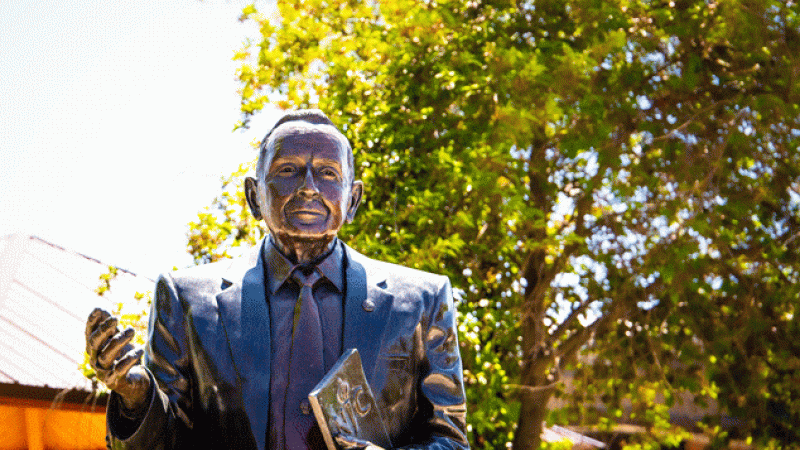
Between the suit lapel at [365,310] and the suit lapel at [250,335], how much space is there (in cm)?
21

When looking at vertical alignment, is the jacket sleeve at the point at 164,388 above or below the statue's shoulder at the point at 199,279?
below

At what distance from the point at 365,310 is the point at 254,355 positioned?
0.31 meters

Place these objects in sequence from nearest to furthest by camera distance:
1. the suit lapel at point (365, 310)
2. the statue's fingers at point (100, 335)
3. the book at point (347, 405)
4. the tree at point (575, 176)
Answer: the statue's fingers at point (100, 335) → the book at point (347, 405) → the suit lapel at point (365, 310) → the tree at point (575, 176)

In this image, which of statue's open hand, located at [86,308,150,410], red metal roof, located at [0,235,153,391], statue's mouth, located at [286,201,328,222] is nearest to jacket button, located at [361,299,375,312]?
statue's mouth, located at [286,201,328,222]

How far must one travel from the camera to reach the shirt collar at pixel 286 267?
2.64 m

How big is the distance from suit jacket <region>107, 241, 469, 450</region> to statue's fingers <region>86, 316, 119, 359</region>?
29 cm

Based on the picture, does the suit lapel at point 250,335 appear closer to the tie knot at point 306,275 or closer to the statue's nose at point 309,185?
the tie knot at point 306,275

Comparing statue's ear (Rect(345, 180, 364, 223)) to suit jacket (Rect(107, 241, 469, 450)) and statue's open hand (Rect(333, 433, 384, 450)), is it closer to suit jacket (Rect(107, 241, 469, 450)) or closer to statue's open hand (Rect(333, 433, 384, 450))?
suit jacket (Rect(107, 241, 469, 450))

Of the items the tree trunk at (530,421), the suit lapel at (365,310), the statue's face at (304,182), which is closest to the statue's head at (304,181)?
the statue's face at (304,182)

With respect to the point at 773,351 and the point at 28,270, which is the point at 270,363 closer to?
the point at 28,270

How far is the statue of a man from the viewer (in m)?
2.47

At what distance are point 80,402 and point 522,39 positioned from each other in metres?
4.52

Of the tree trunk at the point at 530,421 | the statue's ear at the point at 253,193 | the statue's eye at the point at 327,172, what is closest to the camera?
the statue's eye at the point at 327,172

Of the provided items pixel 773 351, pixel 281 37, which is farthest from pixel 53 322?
pixel 773 351
